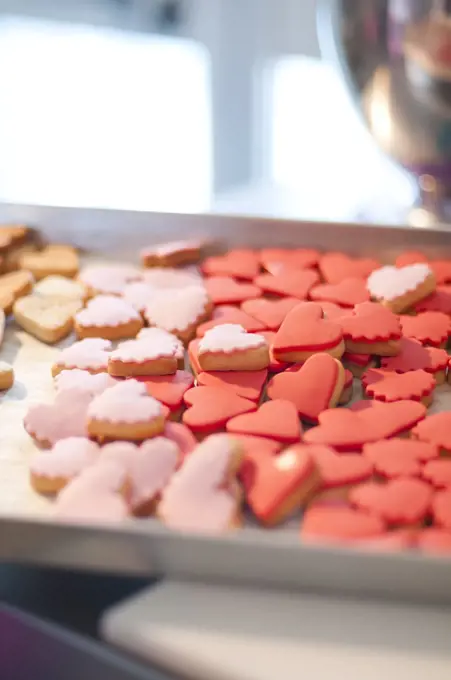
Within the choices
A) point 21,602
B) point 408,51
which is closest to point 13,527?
point 21,602

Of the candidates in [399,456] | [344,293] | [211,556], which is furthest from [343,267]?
[211,556]

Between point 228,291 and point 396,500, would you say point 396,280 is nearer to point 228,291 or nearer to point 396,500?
point 228,291

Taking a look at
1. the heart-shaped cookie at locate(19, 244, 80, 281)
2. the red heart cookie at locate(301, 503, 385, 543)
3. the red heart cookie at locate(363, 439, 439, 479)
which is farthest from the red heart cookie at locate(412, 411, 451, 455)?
the heart-shaped cookie at locate(19, 244, 80, 281)

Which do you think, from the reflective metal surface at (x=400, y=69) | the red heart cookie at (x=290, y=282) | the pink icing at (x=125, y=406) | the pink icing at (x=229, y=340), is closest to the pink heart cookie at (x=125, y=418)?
the pink icing at (x=125, y=406)

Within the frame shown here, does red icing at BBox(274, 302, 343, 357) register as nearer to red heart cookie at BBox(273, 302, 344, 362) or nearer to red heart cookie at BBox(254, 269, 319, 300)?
red heart cookie at BBox(273, 302, 344, 362)

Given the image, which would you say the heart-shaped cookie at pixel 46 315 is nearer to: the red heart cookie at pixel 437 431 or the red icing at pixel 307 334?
the red icing at pixel 307 334

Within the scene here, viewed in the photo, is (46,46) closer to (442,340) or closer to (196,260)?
(196,260)

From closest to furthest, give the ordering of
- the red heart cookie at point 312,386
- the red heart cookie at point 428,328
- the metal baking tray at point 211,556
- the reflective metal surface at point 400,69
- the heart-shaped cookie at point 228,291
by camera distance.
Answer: the metal baking tray at point 211,556
the red heart cookie at point 312,386
the red heart cookie at point 428,328
the heart-shaped cookie at point 228,291
the reflective metal surface at point 400,69
